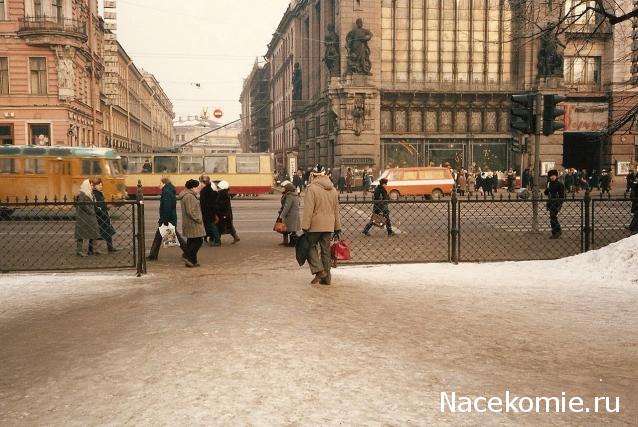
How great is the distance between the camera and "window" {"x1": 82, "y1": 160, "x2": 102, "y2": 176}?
79.6 ft

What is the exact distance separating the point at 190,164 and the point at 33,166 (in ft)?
42.3

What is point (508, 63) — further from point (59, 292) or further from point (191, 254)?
point (59, 292)

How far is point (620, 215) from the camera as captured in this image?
1459 centimetres

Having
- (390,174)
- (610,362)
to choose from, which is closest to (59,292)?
(610,362)

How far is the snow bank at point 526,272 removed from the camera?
9453 millimetres

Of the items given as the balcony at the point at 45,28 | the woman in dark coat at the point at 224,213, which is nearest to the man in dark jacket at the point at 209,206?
the woman in dark coat at the point at 224,213

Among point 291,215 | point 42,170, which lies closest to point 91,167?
point 42,170

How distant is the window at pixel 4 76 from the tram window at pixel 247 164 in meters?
15.8

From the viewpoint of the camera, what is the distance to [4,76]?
124 feet

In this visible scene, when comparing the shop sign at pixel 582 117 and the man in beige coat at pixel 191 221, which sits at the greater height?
the shop sign at pixel 582 117

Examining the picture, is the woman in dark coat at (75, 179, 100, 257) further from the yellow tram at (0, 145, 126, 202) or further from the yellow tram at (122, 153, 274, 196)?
the yellow tram at (122, 153, 274, 196)

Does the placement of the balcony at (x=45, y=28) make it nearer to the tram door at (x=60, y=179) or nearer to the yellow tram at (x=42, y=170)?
the yellow tram at (x=42, y=170)

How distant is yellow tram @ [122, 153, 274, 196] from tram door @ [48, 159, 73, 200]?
38.2 ft

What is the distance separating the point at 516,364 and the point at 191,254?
7.39 metres
